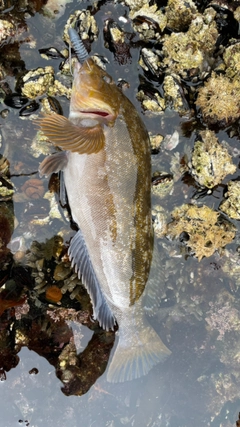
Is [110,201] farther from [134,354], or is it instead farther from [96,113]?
[134,354]

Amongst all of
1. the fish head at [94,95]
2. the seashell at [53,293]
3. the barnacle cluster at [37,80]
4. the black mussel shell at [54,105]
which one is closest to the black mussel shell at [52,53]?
the barnacle cluster at [37,80]

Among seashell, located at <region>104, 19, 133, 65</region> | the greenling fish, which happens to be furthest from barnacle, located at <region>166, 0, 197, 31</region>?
the greenling fish

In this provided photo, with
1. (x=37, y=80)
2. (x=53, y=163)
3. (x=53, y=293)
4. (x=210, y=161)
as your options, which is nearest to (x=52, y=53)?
(x=37, y=80)

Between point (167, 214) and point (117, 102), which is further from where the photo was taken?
point (167, 214)

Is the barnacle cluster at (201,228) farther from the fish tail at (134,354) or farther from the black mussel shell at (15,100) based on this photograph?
the black mussel shell at (15,100)

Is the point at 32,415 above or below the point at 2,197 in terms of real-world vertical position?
below

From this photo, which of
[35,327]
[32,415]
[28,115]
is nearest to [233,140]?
[28,115]

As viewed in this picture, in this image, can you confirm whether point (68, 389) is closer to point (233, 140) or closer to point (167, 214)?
point (167, 214)

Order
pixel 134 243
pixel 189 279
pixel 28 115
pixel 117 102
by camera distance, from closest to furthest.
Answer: pixel 117 102 → pixel 134 243 → pixel 28 115 → pixel 189 279
